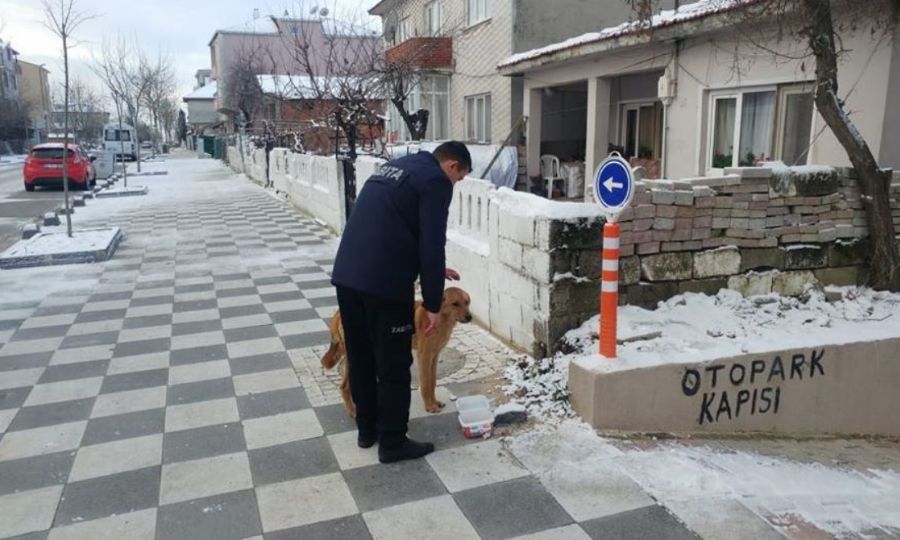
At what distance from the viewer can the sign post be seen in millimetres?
3947

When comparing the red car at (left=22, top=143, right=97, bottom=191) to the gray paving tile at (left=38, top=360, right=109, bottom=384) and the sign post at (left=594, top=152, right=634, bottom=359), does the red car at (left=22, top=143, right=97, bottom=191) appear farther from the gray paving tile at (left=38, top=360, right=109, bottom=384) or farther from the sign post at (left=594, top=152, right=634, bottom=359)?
the sign post at (left=594, top=152, right=634, bottom=359)

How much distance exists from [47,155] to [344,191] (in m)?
16.1

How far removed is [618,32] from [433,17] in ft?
38.8

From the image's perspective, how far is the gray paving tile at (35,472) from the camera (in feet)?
11.2

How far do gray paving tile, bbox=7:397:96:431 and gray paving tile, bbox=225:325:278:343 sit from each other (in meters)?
1.47

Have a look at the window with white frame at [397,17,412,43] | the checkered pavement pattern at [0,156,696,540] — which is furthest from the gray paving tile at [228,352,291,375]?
the window with white frame at [397,17,412,43]

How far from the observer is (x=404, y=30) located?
23.3 meters

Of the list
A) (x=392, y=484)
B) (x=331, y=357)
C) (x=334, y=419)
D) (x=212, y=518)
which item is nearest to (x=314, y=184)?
(x=331, y=357)

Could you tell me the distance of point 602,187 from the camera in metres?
4.11

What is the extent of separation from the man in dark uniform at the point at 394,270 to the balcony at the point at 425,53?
15.2m

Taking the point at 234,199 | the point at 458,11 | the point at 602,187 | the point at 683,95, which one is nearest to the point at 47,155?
the point at 234,199

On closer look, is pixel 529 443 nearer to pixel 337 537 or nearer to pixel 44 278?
pixel 337 537

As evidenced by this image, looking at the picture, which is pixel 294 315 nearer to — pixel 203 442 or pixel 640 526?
pixel 203 442

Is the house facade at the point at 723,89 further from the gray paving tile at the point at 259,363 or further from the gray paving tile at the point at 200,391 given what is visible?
the gray paving tile at the point at 200,391
